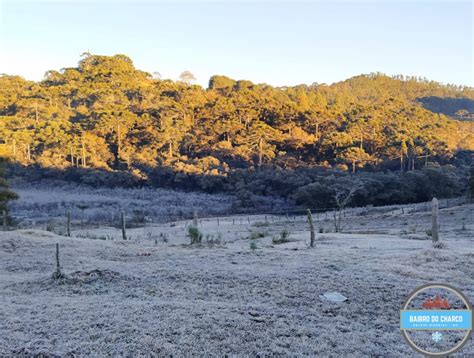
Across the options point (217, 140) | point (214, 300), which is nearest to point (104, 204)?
point (217, 140)

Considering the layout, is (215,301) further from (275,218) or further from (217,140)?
(217,140)

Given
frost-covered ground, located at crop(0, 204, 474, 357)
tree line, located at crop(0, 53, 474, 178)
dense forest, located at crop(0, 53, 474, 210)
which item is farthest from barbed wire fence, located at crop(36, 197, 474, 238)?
frost-covered ground, located at crop(0, 204, 474, 357)

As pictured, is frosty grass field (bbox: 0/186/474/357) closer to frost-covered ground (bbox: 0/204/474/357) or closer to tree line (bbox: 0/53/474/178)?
frost-covered ground (bbox: 0/204/474/357)

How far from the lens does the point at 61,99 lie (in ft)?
189

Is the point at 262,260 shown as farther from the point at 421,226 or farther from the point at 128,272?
the point at 421,226

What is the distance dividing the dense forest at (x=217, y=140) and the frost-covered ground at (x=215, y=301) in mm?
28527

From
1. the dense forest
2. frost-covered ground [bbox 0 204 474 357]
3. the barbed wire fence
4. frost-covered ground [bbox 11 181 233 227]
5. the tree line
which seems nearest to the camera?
frost-covered ground [bbox 0 204 474 357]

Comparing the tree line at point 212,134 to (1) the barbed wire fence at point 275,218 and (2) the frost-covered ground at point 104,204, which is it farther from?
(1) the barbed wire fence at point 275,218

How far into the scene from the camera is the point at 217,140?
4634cm

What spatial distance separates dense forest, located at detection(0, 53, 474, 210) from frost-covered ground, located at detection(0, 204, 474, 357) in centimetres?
2853

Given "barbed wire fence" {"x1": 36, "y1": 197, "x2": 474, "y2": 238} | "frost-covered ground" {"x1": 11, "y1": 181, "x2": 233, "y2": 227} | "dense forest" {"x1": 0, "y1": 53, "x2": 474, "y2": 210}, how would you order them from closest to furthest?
"barbed wire fence" {"x1": 36, "y1": 197, "x2": 474, "y2": 238} → "frost-covered ground" {"x1": 11, "y1": 181, "x2": 233, "y2": 227} → "dense forest" {"x1": 0, "y1": 53, "x2": 474, "y2": 210}

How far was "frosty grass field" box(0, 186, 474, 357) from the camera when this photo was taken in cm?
414

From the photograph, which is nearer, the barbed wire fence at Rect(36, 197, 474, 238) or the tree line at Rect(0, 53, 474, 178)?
the barbed wire fence at Rect(36, 197, 474, 238)

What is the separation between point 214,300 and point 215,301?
8 cm
